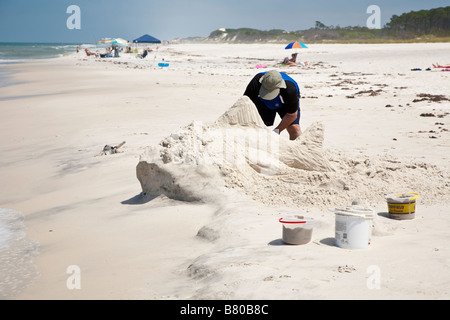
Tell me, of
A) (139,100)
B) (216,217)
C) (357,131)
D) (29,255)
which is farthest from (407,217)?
(139,100)

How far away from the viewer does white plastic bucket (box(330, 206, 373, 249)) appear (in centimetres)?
414

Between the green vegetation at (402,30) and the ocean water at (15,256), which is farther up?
the green vegetation at (402,30)

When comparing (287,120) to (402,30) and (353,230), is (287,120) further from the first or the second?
(402,30)

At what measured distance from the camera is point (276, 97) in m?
7.09

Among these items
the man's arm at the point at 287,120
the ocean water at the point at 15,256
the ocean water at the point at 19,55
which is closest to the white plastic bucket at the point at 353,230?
the ocean water at the point at 15,256

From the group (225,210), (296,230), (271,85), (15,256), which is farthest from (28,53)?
(296,230)

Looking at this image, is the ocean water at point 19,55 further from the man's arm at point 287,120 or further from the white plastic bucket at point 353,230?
the white plastic bucket at point 353,230

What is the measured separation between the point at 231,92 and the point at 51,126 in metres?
6.53

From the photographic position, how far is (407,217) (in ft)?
16.5

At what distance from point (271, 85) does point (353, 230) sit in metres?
3.17

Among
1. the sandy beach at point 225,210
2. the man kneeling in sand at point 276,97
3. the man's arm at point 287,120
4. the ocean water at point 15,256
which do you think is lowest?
the ocean water at point 15,256

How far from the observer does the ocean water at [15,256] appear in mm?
4273

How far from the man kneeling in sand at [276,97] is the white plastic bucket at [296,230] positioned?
109 inches

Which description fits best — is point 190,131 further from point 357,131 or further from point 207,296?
point 357,131
